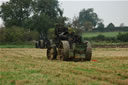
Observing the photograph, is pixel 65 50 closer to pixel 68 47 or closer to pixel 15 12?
pixel 68 47

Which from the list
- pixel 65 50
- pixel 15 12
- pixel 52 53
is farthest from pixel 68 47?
pixel 15 12

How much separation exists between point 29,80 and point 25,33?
2172 inches

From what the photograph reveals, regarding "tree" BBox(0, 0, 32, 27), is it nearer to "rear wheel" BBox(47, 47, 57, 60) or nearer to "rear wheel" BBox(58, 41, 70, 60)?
"rear wheel" BBox(47, 47, 57, 60)

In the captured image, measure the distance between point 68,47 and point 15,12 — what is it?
197 feet

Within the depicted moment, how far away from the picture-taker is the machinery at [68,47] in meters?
16.1

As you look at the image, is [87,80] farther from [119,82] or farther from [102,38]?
[102,38]

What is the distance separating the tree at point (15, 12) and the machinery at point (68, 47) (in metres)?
56.0

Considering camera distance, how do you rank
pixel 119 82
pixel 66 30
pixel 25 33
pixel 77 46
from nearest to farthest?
pixel 119 82 < pixel 77 46 < pixel 66 30 < pixel 25 33

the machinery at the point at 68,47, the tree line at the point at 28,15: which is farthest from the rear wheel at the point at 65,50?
the tree line at the point at 28,15

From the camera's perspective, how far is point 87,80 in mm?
8203

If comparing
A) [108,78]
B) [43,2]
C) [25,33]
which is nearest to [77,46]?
[108,78]

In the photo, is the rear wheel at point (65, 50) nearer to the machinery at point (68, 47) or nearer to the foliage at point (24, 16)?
the machinery at point (68, 47)

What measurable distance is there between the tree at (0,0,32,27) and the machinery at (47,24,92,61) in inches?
2206

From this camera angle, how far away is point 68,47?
15.8m
